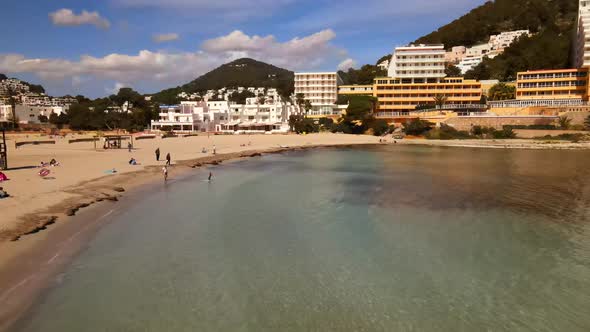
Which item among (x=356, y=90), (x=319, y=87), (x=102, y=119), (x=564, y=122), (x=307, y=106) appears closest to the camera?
(x=564, y=122)

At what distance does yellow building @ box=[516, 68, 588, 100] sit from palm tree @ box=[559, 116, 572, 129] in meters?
11.0

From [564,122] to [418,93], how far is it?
3708 centimetres

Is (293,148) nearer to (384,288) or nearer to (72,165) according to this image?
(72,165)

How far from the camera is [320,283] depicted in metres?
12.6

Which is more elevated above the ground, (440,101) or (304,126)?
(440,101)

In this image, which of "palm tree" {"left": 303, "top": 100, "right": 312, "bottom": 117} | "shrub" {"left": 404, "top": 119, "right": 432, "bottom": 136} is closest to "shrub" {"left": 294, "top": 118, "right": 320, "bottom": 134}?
"palm tree" {"left": 303, "top": 100, "right": 312, "bottom": 117}

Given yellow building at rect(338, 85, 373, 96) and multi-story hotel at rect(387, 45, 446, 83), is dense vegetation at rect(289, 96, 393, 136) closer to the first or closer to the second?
yellow building at rect(338, 85, 373, 96)

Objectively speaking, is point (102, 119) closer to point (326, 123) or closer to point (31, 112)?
point (31, 112)

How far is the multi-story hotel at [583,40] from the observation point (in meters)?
78.0

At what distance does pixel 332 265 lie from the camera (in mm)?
14172

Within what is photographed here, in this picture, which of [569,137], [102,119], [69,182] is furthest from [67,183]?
[102,119]

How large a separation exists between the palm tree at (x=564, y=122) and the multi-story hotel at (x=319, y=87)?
67845mm

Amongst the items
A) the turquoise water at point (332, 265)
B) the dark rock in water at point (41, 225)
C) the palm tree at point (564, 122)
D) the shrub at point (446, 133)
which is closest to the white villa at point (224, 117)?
the shrub at point (446, 133)

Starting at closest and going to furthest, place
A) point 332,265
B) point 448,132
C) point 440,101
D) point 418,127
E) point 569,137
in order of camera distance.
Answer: point 332,265, point 569,137, point 448,132, point 418,127, point 440,101
